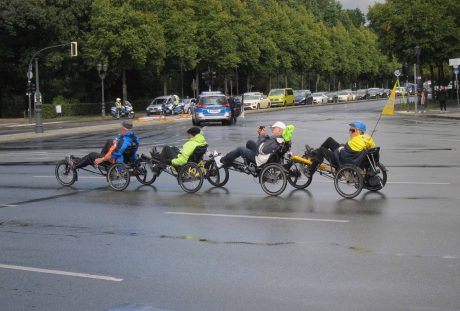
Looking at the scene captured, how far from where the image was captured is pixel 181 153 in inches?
531

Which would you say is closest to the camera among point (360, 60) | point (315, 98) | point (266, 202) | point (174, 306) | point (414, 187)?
point (174, 306)

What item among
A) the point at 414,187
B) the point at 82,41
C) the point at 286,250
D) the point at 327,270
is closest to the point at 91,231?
the point at 286,250

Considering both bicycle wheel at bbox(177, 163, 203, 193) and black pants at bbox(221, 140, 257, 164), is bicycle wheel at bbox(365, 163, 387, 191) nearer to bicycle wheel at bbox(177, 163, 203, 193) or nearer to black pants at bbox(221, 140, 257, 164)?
black pants at bbox(221, 140, 257, 164)

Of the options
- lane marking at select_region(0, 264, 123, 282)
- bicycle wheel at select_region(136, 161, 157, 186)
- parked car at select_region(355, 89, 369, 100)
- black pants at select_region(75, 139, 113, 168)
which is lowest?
lane marking at select_region(0, 264, 123, 282)

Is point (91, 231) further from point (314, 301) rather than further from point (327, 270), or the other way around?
point (314, 301)

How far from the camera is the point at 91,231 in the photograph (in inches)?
376

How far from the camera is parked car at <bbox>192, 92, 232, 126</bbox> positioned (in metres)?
38.2

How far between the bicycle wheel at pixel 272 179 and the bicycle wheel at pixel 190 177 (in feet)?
4.03

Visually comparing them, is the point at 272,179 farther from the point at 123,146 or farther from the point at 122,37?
the point at 122,37

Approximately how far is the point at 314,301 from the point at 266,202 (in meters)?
5.83

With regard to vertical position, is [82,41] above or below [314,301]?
above

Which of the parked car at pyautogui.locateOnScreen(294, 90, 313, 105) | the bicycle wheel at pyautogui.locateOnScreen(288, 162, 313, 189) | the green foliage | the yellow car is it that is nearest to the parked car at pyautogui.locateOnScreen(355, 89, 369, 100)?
the green foliage

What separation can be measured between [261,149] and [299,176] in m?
0.89

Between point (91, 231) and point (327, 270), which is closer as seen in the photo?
point (327, 270)
